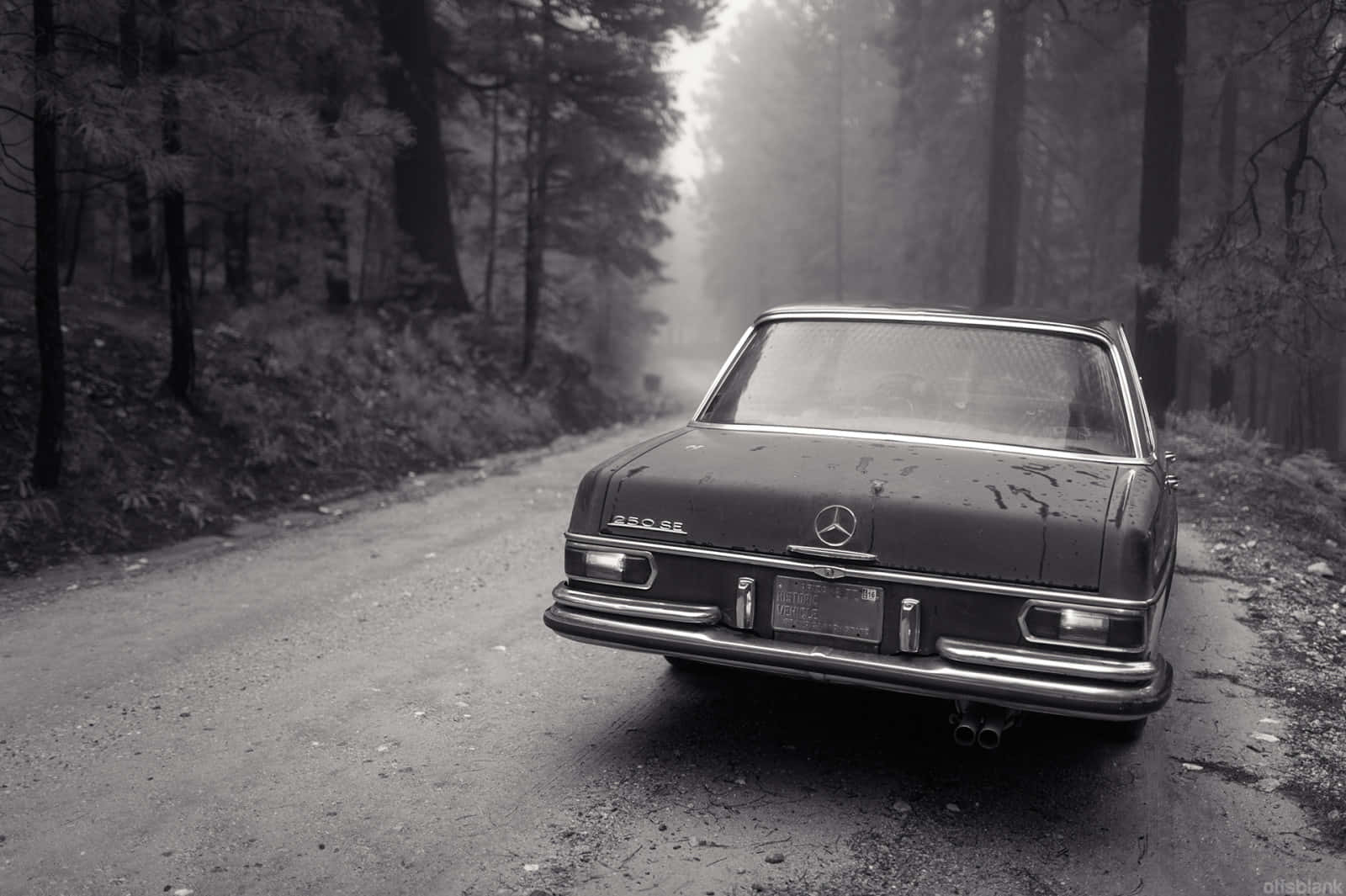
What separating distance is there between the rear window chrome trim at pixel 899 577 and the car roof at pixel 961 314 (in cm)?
160

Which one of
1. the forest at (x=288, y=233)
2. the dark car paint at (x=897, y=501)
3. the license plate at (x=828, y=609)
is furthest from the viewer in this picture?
the forest at (x=288, y=233)

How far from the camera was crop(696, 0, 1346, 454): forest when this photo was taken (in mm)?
10133

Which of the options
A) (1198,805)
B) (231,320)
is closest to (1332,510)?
(1198,805)

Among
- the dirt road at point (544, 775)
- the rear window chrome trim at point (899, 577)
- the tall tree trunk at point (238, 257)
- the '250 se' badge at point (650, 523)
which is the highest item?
the tall tree trunk at point (238, 257)

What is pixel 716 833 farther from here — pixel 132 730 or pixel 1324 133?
pixel 1324 133

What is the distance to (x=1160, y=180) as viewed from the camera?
14.7m

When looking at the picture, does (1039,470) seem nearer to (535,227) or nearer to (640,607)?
(640,607)

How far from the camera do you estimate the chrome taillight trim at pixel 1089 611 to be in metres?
3.56

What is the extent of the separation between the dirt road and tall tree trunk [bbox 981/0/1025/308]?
53.5 ft

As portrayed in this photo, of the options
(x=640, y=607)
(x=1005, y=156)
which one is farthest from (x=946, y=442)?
(x=1005, y=156)

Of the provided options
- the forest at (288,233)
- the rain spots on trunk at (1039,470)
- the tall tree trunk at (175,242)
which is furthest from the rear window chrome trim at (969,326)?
the tall tree trunk at (175,242)

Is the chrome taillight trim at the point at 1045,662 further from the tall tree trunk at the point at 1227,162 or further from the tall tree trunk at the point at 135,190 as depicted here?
the tall tree trunk at the point at 1227,162

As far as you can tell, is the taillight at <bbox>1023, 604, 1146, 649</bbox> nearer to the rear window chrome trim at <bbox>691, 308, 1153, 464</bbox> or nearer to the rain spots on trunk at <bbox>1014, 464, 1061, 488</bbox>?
the rain spots on trunk at <bbox>1014, 464, 1061, 488</bbox>

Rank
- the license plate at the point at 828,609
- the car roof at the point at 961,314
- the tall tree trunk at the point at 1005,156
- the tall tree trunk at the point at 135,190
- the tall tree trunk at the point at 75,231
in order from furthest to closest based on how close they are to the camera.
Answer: the tall tree trunk at the point at 1005,156 → the tall tree trunk at the point at 75,231 → the tall tree trunk at the point at 135,190 → the car roof at the point at 961,314 → the license plate at the point at 828,609
